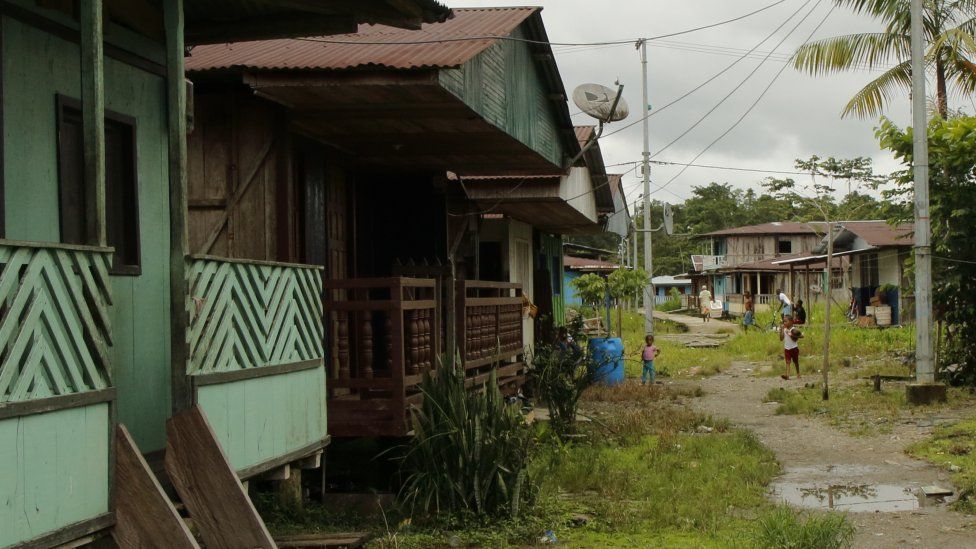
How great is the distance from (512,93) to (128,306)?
5.13m

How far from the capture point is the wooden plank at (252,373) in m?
5.63

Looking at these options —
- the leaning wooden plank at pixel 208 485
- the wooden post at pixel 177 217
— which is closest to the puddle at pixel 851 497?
the leaning wooden plank at pixel 208 485

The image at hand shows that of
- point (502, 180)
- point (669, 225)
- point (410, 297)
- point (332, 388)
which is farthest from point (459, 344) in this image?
point (669, 225)

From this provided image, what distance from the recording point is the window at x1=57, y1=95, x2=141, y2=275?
5.97 meters

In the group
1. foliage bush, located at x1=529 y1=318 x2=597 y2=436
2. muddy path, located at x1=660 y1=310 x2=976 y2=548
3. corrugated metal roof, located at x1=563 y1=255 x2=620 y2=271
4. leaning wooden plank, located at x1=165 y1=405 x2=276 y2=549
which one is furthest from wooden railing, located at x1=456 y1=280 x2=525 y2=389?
corrugated metal roof, located at x1=563 y1=255 x2=620 y2=271

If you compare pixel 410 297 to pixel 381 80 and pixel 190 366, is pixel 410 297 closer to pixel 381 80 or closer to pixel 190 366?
pixel 381 80

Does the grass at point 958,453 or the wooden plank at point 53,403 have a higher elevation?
the wooden plank at point 53,403

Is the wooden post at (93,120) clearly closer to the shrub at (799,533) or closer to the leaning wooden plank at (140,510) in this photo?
the leaning wooden plank at (140,510)

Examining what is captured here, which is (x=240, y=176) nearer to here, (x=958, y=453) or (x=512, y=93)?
(x=512, y=93)

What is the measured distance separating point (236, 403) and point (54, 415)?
176 cm

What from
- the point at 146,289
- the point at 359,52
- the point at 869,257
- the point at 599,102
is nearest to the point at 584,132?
the point at 599,102

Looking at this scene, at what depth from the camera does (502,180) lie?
1396 centimetres

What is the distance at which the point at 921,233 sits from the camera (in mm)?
15844

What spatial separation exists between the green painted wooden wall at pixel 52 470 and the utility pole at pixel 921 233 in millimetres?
13809
